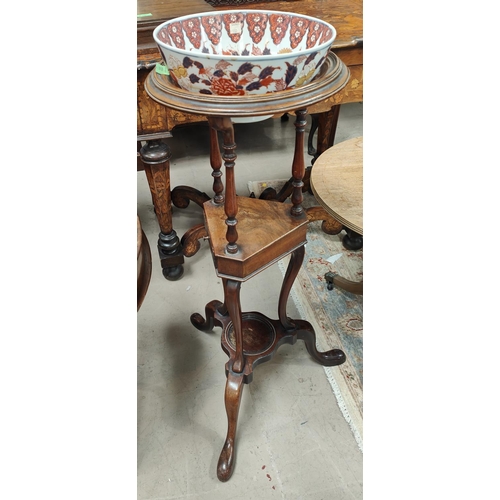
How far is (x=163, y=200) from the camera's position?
6.35 feet

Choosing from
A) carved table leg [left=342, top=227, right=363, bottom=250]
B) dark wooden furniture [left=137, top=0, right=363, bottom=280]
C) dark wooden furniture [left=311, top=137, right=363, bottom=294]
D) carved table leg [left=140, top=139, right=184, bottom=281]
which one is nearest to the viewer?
dark wooden furniture [left=311, top=137, right=363, bottom=294]

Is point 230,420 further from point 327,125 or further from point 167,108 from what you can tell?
point 327,125

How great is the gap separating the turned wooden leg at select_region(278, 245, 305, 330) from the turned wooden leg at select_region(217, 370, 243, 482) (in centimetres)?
26

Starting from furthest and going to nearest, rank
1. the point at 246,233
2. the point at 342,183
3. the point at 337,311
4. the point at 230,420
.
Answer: the point at 337,311 < the point at 342,183 < the point at 230,420 < the point at 246,233

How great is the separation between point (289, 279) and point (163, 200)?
0.78 meters

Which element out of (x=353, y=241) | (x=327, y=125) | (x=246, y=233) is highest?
(x=327, y=125)

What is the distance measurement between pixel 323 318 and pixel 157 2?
1.54 meters

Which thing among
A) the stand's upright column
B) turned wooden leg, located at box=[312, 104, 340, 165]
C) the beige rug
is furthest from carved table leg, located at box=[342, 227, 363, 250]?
the stand's upright column

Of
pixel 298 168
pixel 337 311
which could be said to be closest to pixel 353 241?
pixel 337 311

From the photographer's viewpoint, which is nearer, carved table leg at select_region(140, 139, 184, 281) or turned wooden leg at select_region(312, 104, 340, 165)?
carved table leg at select_region(140, 139, 184, 281)

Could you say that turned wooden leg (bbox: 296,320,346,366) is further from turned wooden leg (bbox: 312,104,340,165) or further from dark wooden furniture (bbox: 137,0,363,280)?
turned wooden leg (bbox: 312,104,340,165)

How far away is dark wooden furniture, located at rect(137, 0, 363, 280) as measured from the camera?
5.53 feet

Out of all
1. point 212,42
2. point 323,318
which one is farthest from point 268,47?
point 323,318

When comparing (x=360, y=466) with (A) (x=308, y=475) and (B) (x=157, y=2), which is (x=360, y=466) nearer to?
(A) (x=308, y=475)
